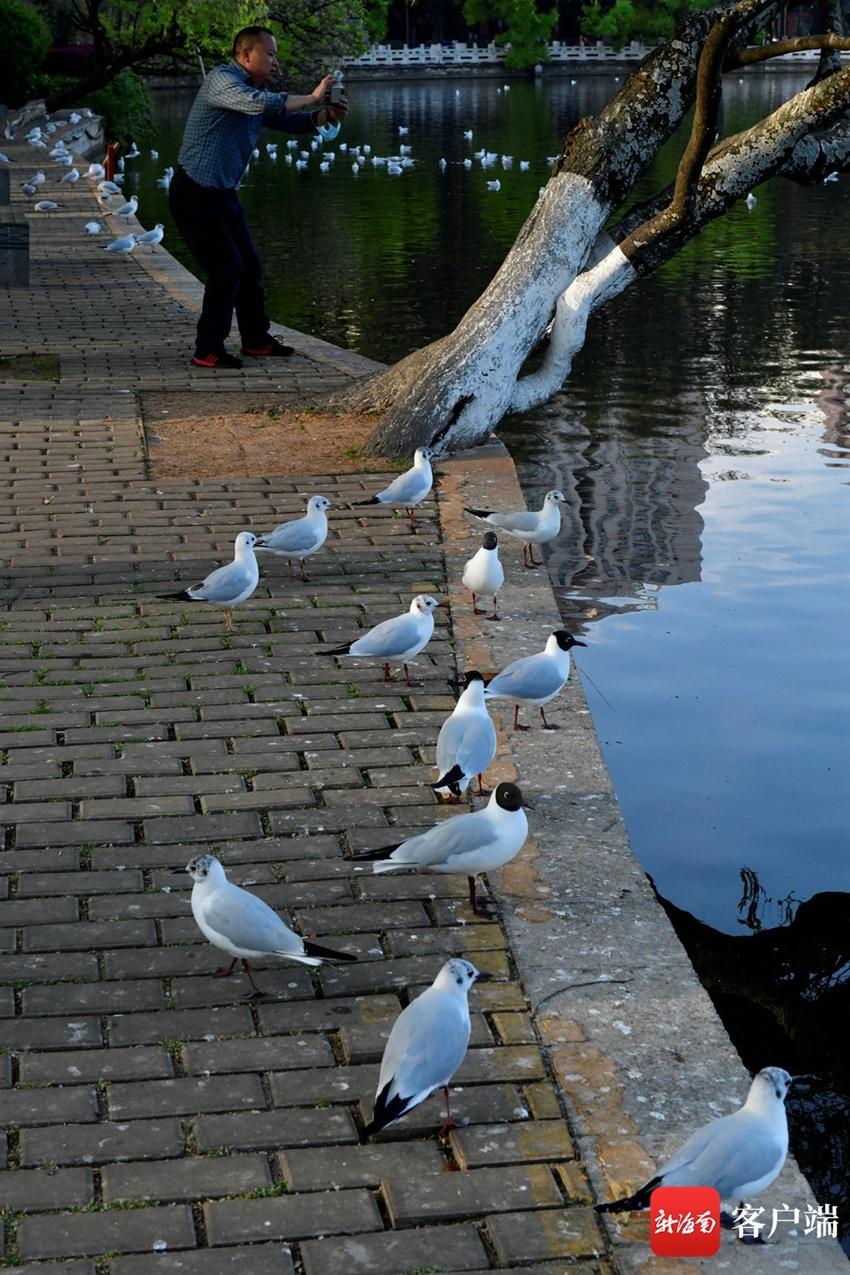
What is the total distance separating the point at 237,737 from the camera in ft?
20.4

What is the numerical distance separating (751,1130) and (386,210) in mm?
27963

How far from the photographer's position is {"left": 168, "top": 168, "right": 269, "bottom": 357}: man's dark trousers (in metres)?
12.0

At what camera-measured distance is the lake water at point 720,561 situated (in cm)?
581

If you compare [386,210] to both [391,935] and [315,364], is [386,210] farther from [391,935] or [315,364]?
[391,935]

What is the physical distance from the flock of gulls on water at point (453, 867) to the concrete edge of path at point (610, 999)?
0.14 metres

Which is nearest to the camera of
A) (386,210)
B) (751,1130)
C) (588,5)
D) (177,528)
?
(751,1130)

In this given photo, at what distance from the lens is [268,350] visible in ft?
43.9

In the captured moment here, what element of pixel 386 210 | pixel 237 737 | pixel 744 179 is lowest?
pixel 386 210

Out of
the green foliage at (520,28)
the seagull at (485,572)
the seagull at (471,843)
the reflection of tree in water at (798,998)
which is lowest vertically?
the green foliage at (520,28)

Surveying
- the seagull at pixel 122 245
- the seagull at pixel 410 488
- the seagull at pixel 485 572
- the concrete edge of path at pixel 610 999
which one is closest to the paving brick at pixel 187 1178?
the concrete edge of path at pixel 610 999

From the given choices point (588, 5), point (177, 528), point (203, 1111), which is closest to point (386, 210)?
point (177, 528)

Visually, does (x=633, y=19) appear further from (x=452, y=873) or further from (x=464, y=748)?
(x=452, y=873)

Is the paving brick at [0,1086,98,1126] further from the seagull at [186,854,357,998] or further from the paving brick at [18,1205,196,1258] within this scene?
the seagull at [186,854,357,998]

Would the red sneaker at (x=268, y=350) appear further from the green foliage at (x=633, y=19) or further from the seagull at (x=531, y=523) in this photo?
the green foliage at (x=633, y=19)
